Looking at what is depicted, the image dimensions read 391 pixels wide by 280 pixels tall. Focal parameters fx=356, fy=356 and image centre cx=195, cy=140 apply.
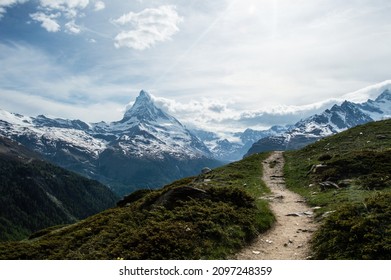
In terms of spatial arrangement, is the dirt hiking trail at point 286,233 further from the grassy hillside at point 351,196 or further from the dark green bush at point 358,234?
the dark green bush at point 358,234

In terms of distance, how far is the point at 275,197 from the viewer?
35.5 metres

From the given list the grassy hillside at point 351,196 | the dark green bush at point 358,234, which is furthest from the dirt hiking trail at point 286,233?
the dark green bush at point 358,234

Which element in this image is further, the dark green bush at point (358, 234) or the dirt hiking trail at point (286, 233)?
the dirt hiking trail at point (286, 233)

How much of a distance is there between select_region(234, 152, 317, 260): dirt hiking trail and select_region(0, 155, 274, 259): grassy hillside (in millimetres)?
846

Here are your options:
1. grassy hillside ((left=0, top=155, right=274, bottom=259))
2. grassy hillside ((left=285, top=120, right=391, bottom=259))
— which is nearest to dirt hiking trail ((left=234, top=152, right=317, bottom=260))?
grassy hillside ((left=0, top=155, right=274, bottom=259))

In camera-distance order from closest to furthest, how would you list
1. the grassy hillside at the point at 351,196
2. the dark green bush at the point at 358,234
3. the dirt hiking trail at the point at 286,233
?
the dark green bush at the point at 358,234
the grassy hillside at the point at 351,196
the dirt hiking trail at the point at 286,233

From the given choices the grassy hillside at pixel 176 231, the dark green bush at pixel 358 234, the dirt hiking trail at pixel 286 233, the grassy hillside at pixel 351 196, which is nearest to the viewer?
the dark green bush at pixel 358 234

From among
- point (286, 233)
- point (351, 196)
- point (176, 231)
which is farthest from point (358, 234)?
point (351, 196)

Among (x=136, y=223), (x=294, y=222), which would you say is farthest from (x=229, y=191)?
(x=136, y=223)

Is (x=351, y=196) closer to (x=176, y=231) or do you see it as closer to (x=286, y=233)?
(x=286, y=233)

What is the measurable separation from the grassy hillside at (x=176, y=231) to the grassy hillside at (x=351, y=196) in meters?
5.10

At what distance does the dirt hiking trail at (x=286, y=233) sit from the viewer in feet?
66.4

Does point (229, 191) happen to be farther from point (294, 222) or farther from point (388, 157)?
point (388, 157)
